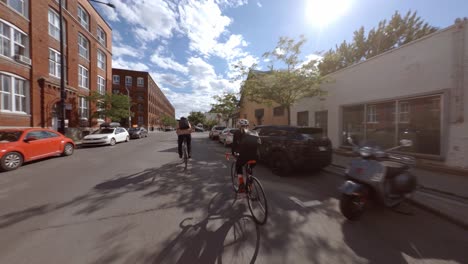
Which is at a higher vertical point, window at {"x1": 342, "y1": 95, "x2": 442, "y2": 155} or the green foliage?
the green foliage

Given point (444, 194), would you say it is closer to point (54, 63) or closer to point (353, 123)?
point (353, 123)

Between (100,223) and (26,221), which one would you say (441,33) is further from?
(26,221)

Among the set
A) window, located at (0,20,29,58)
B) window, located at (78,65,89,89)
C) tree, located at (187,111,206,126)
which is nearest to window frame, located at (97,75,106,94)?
window, located at (78,65,89,89)

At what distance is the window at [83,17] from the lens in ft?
66.2

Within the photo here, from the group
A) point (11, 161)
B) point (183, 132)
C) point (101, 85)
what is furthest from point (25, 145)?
point (101, 85)

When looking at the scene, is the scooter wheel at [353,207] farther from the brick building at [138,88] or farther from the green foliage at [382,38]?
the brick building at [138,88]

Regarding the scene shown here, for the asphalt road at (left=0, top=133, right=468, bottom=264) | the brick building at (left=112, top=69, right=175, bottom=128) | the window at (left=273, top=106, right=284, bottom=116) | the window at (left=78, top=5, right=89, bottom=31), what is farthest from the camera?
the brick building at (left=112, top=69, right=175, bottom=128)

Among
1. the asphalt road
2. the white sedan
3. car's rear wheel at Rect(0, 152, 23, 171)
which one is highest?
the white sedan

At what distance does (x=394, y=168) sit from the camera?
361 cm

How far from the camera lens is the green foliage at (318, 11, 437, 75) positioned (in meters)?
19.5

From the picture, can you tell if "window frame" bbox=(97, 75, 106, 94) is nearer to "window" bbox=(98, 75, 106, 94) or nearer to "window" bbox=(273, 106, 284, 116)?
"window" bbox=(98, 75, 106, 94)

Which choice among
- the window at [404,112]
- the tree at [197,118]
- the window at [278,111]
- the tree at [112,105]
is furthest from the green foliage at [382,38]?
the tree at [197,118]

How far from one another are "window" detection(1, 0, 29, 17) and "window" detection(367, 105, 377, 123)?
23018 millimetres

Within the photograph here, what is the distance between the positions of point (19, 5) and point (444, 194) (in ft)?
80.7
